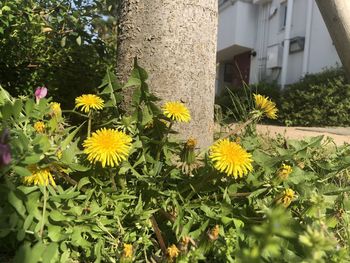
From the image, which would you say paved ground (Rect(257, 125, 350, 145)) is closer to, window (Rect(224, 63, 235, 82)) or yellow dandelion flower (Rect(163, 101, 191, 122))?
yellow dandelion flower (Rect(163, 101, 191, 122))

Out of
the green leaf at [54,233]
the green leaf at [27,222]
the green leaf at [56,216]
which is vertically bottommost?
the green leaf at [54,233]

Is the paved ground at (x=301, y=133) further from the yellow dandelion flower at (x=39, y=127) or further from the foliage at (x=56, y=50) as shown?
the yellow dandelion flower at (x=39, y=127)

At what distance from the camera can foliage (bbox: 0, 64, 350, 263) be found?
1320 mm

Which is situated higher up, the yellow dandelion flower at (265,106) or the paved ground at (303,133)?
the yellow dandelion flower at (265,106)

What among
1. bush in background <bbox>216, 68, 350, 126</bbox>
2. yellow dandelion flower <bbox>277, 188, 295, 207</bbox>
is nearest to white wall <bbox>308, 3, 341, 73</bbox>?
bush in background <bbox>216, 68, 350, 126</bbox>

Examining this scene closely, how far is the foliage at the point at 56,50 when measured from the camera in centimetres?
392

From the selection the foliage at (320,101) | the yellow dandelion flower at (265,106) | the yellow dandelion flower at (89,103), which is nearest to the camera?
the yellow dandelion flower at (89,103)

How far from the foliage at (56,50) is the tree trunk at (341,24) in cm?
204

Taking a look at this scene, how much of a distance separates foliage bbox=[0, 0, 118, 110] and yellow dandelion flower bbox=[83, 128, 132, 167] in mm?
2437

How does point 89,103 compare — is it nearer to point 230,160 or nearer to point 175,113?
point 175,113

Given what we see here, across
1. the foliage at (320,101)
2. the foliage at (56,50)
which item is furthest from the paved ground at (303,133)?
the foliage at (320,101)

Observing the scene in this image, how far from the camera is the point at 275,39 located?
16.2m

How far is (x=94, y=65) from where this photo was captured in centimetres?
425

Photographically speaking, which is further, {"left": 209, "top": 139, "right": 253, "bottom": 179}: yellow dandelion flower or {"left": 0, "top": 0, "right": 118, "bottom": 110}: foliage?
{"left": 0, "top": 0, "right": 118, "bottom": 110}: foliage
